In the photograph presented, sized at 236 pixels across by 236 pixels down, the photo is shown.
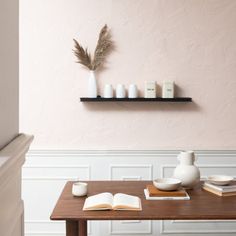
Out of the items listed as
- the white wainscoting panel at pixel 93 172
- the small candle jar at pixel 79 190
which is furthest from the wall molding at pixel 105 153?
the small candle jar at pixel 79 190

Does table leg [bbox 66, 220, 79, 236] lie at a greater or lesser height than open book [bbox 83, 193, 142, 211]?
lesser

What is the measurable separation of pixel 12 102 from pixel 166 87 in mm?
2190

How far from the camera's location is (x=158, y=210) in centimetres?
195

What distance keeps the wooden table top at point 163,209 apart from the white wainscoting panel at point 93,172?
0.97 meters

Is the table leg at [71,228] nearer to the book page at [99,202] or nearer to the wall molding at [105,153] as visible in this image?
the book page at [99,202]

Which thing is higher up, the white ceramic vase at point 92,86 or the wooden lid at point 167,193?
the white ceramic vase at point 92,86

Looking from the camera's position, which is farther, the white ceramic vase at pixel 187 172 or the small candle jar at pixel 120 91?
the small candle jar at pixel 120 91

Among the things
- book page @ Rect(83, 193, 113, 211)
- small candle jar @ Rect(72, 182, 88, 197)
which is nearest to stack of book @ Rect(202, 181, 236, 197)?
book page @ Rect(83, 193, 113, 211)

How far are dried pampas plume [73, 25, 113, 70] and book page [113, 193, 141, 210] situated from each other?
1.39m

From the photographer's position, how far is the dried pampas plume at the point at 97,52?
126 inches

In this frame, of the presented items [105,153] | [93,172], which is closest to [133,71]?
[105,153]

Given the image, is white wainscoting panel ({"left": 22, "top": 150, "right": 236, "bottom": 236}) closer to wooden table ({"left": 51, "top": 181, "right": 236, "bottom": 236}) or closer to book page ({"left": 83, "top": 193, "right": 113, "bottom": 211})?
wooden table ({"left": 51, "top": 181, "right": 236, "bottom": 236})

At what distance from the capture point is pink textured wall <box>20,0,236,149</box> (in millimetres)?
3236

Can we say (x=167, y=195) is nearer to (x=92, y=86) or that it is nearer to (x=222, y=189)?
(x=222, y=189)
